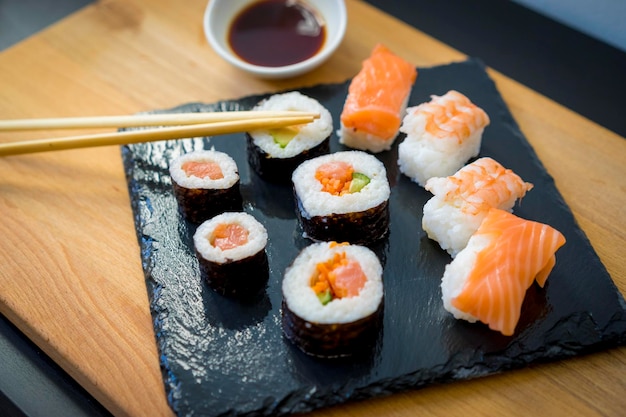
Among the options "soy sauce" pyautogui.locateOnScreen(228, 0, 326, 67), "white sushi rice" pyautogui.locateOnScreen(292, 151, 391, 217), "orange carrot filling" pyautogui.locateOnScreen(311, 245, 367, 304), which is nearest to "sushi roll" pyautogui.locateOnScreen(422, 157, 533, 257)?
"white sushi rice" pyautogui.locateOnScreen(292, 151, 391, 217)

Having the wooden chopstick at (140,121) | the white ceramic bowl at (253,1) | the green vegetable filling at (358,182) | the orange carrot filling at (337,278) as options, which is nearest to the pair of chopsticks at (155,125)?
the wooden chopstick at (140,121)

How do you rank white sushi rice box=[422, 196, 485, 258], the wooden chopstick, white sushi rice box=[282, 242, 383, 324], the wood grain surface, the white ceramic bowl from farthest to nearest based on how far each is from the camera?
the white ceramic bowl → the wooden chopstick → white sushi rice box=[422, 196, 485, 258] → the wood grain surface → white sushi rice box=[282, 242, 383, 324]

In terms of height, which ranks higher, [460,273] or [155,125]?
[460,273]

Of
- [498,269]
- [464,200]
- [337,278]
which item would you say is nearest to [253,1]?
[464,200]

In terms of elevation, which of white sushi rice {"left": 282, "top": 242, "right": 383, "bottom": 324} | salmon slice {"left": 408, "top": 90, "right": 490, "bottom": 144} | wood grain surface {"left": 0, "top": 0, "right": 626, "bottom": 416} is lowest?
wood grain surface {"left": 0, "top": 0, "right": 626, "bottom": 416}

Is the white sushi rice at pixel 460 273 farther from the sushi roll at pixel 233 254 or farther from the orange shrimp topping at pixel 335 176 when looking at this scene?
the sushi roll at pixel 233 254

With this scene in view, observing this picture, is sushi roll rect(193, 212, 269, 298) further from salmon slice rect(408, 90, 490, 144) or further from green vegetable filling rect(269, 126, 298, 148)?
salmon slice rect(408, 90, 490, 144)

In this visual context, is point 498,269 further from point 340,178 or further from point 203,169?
point 203,169

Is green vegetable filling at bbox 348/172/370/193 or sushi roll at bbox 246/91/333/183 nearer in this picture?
green vegetable filling at bbox 348/172/370/193
